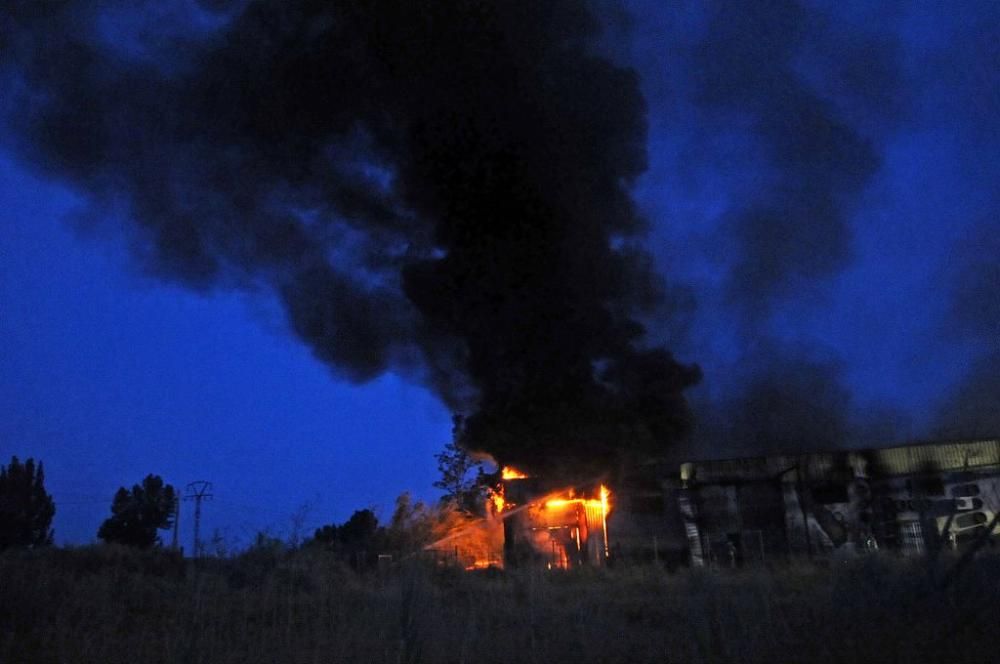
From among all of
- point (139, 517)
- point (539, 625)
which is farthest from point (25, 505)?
point (539, 625)

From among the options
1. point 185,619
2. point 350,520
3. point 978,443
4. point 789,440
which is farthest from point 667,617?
point 350,520

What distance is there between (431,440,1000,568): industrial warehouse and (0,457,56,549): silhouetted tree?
3295cm

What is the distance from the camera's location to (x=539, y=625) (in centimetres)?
1267

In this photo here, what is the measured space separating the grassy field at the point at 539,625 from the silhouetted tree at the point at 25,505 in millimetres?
45664

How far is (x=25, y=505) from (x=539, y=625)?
57.4m

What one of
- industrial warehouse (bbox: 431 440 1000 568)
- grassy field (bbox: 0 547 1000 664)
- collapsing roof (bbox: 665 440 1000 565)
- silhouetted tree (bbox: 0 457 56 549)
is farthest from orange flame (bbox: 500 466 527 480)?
silhouetted tree (bbox: 0 457 56 549)

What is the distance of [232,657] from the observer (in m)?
9.77

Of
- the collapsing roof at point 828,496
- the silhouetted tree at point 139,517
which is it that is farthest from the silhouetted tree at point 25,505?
the collapsing roof at point 828,496

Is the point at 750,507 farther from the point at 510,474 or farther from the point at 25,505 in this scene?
the point at 25,505

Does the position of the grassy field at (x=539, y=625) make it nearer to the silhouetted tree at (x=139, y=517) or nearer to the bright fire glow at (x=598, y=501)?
the bright fire glow at (x=598, y=501)

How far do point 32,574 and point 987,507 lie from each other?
33.0 metres

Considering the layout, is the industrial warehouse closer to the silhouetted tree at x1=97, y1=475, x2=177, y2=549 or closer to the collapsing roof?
the collapsing roof

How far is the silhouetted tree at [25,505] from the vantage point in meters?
56.2

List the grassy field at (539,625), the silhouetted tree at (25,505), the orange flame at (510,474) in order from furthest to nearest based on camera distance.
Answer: the silhouetted tree at (25,505) → the orange flame at (510,474) → the grassy field at (539,625)
